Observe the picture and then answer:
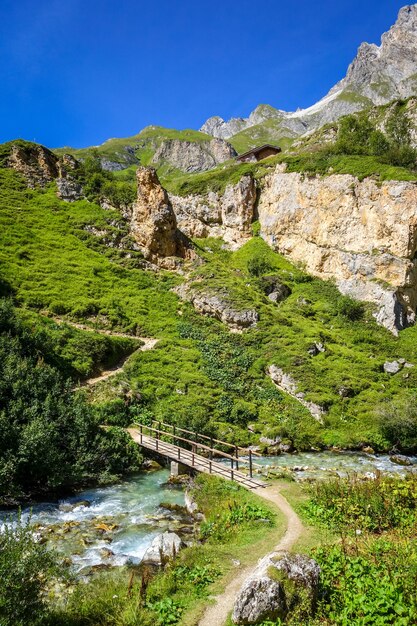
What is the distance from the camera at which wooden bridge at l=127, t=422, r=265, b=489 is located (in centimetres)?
1731

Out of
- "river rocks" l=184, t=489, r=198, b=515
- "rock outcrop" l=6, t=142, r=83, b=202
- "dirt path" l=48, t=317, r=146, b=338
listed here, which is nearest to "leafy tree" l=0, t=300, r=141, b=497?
"river rocks" l=184, t=489, r=198, b=515

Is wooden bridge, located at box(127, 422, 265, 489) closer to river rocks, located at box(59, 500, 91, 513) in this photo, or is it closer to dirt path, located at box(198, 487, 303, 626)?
dirt path, located at box(198, 487, 303, 626)

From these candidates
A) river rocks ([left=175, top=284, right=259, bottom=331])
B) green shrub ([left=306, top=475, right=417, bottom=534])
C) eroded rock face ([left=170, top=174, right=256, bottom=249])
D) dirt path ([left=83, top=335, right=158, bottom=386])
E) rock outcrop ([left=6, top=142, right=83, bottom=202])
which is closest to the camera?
green shrub ([left=306, top=475, right=417, bottom=534])

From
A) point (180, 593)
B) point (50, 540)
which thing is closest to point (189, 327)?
point (50, 540)

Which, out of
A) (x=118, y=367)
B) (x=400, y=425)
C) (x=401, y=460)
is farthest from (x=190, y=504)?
(x=118, y=367)

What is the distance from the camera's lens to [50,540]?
12.6 metres

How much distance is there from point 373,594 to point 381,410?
22.0m

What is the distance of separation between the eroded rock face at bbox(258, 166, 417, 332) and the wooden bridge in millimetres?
30858

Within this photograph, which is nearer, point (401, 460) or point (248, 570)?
point (248, 570)

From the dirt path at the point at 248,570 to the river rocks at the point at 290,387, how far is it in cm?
1534

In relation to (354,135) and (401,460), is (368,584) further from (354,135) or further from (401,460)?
(354,135)

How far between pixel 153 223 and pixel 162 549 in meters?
44.7

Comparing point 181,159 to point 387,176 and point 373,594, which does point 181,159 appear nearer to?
point 387,176

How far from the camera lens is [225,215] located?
6631cm
